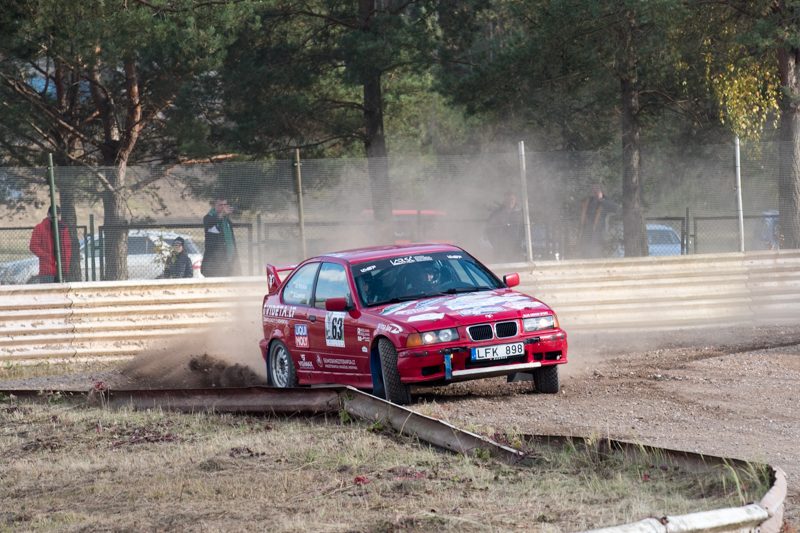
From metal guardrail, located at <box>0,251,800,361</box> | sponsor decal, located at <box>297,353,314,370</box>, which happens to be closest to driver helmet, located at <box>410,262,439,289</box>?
sponsor decal, located at <box>297,353,314,370</box>

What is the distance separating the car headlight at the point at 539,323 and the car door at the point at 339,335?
4.62ft

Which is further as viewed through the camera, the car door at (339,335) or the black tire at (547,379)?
the car door at (339,335)

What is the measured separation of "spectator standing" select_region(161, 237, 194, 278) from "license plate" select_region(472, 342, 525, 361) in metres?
8.51

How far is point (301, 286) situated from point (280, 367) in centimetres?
87

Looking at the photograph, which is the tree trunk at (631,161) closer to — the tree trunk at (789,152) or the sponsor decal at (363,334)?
the tree trunk at (789,152)

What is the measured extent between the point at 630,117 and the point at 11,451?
697 inches

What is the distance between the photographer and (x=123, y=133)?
25625mm

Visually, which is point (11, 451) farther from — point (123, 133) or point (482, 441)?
point (123, 133)

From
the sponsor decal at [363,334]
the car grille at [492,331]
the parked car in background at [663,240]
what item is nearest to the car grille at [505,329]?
the car grille at [492,331]

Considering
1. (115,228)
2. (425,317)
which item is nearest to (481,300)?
(425,317)

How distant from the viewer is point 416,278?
10859mm

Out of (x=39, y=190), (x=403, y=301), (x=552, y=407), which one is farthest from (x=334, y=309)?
(x=39, y=190)

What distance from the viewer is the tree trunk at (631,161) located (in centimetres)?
2075

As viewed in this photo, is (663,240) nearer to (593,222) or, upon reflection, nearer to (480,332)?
(593,222)
